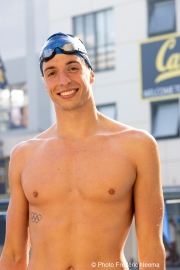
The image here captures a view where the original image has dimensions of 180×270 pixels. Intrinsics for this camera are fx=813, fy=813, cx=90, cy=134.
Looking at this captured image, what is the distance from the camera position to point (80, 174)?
16.5 ft

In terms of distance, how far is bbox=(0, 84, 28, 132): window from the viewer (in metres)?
39.1

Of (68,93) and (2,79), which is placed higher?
(2,79)

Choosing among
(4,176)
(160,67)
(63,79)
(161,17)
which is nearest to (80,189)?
(63,79)

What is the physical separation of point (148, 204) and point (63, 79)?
0.91 metres

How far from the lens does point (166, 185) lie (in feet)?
111

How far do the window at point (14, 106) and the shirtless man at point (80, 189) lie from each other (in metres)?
33.9

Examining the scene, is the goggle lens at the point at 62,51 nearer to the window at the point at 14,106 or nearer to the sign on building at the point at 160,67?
the sign on building at the point at 160,67

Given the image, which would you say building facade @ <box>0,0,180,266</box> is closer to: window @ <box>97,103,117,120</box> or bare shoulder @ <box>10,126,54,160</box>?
window @ <box>97,103,117,120</box>

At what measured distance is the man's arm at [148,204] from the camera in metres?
4.84

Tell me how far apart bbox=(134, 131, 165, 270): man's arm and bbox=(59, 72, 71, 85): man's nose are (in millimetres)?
566

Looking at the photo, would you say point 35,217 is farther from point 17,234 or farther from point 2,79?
point 2,79

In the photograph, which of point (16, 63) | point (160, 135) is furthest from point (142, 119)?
point (16, 63)

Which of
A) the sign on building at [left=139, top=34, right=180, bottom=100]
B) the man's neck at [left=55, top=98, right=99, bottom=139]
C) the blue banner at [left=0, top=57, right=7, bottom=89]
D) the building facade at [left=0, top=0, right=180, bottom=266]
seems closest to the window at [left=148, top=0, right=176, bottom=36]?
the building facade at [left=0, top=0, right=180, bottom=266]

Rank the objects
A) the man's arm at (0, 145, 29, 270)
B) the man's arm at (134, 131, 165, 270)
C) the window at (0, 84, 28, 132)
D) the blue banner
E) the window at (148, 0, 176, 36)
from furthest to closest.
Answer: the window at (0, 84, 28, 132) < the blue banner < the window at (148, 0, 176, 36) < the man's arm at (0, 145, 29, 270) < the man's arm at (134, 131, 165, 270)
